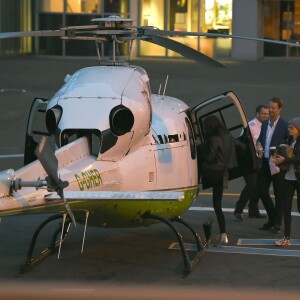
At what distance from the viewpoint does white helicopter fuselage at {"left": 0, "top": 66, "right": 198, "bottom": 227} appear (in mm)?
9352

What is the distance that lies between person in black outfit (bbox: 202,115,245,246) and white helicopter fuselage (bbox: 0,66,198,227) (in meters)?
0.54

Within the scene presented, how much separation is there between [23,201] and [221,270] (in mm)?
3039

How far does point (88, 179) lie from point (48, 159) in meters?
1.44

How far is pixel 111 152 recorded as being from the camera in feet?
32.1

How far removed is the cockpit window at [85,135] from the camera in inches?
386

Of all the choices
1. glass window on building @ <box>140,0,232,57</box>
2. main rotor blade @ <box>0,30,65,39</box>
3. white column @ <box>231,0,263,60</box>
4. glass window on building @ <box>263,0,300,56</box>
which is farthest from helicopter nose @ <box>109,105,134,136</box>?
glass window on building @ <box>263,0,300,56</box>

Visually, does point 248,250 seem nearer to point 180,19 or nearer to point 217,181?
point 217,181

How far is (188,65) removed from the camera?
36.2 metres

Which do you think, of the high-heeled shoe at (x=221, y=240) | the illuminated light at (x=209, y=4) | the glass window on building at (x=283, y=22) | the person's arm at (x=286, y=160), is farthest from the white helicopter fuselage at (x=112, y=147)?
the glass window on building at (x=283, y=22)

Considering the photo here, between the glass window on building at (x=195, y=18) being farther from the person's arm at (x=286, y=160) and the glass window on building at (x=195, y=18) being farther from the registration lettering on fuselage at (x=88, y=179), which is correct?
the registration lettering on fuselage at (x=88, y=179)

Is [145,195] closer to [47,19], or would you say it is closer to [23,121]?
[23,121]

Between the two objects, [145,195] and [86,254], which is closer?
[145,195]

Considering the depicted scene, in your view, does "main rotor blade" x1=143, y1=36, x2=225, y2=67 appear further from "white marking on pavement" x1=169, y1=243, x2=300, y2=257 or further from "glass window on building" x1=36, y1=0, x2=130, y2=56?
"glass window on building" x1=36, y1=0, x2=130, y2=56

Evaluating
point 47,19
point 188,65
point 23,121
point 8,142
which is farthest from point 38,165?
point 47,19
